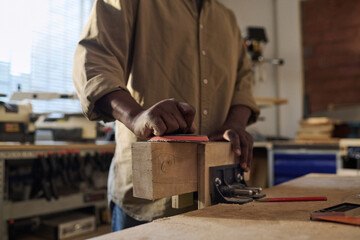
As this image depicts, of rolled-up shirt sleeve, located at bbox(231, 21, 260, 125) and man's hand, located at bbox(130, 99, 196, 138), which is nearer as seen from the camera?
man's hand, located at bbox(130, 99, 196, 138)

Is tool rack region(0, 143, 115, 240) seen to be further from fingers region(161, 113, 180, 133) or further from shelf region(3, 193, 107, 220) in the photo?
fingers region(161, 113, 180, 133)

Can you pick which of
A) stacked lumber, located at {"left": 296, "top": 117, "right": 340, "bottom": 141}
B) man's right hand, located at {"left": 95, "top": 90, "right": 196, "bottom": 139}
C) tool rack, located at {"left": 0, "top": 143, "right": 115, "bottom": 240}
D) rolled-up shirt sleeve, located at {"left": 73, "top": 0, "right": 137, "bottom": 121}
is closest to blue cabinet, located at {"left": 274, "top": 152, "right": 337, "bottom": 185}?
stacked lumber, located at {"left": 296, "top": 117, "right": 340, "bottom": 141}

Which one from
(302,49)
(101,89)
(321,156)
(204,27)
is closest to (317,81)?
(302,49)

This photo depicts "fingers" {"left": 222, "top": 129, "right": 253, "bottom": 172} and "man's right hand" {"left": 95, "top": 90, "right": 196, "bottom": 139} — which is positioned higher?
"man's right hand" {"left": 95, "top": 90, "right": 196, "bottom": 139}

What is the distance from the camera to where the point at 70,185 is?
7.74 ft

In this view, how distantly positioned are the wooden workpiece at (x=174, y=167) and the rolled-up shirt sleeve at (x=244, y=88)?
17.0 inches

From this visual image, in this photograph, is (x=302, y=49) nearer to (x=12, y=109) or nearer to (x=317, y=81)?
(x=317, y=81)

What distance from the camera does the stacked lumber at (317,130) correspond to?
299 cm

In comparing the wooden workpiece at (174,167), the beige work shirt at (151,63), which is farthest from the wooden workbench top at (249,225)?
the beige work shirt at (151,63)

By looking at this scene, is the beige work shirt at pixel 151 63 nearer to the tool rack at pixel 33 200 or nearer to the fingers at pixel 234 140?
the fingers at pixel 234 140

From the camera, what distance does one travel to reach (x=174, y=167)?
0.69 m

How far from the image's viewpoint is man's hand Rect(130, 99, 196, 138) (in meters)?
0.66

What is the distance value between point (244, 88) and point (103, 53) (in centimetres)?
57

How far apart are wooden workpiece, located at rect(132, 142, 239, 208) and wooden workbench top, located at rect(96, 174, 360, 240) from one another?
0.07 m
